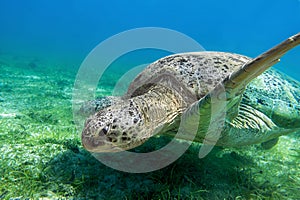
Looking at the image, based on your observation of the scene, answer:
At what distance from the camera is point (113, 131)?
92.1 inches

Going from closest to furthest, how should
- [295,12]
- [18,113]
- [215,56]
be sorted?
[215,56]
[18,113]
[295,12]

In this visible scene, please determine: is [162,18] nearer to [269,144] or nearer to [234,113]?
[269,144]

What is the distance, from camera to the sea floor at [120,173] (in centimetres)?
262

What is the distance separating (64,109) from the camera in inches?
269

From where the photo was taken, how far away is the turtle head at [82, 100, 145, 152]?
7.68 ft

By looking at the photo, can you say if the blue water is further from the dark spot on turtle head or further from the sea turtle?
the dark spot on turtle head

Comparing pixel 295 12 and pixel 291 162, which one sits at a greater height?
pixel 295 12

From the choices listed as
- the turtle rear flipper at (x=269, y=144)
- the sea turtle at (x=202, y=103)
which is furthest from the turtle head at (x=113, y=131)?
the turtle rear flipper at (x=269, y=144)

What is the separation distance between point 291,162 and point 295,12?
410 feet

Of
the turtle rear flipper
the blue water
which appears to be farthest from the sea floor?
the blue water

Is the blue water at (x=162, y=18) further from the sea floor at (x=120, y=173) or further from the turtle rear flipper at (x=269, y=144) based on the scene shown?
the sea floor at (x=120, y=173)

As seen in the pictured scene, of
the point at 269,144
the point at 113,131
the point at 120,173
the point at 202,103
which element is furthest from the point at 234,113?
the point at 269,144

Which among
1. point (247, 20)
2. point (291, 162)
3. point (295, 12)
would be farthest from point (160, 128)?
point (247, 20)

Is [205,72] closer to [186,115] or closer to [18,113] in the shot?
[186,115]
